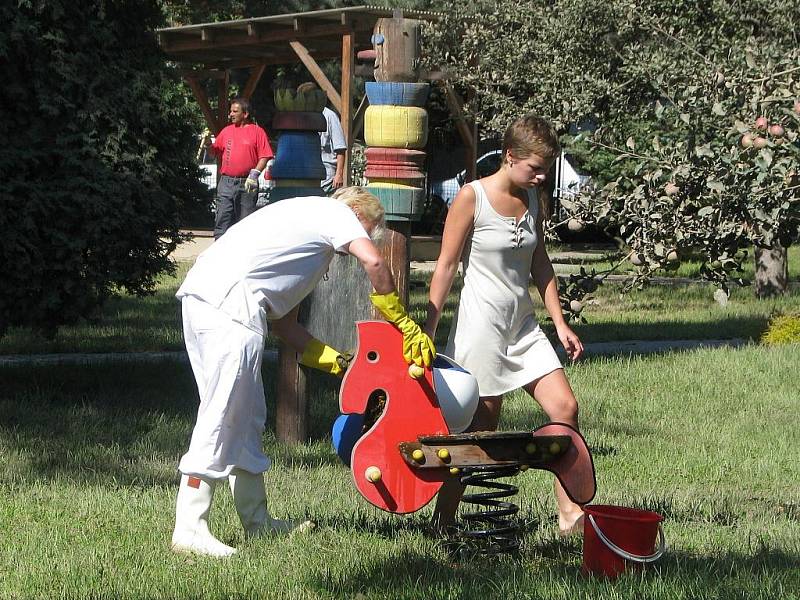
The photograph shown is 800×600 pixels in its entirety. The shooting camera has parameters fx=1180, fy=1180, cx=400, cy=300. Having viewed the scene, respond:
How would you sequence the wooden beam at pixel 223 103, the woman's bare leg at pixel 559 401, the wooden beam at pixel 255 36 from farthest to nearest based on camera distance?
the wooden beam at pixel 223 103 < the wooden beam at pixel 255 36 < the woman's bare leg at pixel 559 401

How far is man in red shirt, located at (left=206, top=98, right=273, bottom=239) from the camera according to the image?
14.3m

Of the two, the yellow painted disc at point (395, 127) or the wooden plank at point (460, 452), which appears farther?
the yellow painted disc at point (395, 127)

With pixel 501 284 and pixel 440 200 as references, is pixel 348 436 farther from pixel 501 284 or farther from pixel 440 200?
pixel 440 200

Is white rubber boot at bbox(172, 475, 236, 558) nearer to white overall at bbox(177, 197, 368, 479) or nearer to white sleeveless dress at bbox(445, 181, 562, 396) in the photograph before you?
white overall at bbox(177, 197, 368, 479)

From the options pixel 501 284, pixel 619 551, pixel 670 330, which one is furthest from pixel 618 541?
pixel 670 330

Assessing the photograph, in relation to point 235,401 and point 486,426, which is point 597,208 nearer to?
point 486,426

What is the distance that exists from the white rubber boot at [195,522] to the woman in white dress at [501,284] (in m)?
1.04

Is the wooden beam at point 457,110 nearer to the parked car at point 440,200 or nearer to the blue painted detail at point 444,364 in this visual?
the parked car at point 440,200

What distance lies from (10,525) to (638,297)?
1270 cm

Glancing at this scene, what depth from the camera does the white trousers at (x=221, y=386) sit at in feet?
15.4

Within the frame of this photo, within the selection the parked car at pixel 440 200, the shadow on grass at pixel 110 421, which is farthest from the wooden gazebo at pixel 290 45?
the shadow on grass at pixel 110 421

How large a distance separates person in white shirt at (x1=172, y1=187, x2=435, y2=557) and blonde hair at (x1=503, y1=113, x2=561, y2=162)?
66 centimetres

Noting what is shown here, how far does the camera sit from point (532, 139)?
497cm

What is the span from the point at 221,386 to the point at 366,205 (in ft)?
3.08
